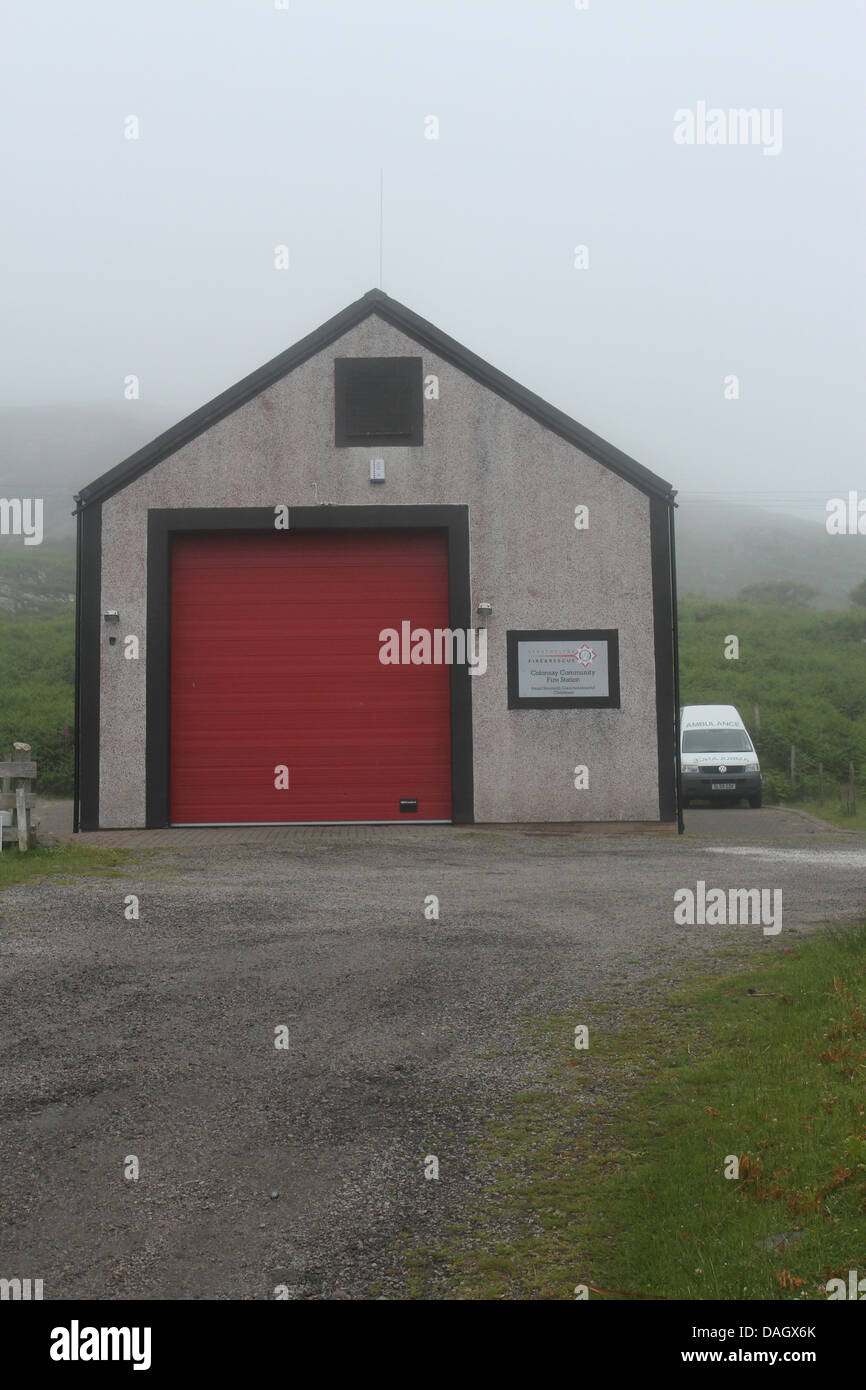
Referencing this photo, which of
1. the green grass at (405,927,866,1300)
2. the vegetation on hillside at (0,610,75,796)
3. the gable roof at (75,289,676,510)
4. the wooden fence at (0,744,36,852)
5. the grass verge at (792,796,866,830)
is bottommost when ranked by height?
the green grass at (405,927,866,1300)

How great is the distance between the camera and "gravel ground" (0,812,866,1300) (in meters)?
3.73

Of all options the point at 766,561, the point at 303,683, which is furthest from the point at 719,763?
the point at 766,561

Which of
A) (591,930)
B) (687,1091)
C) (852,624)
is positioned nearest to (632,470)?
(591,930)

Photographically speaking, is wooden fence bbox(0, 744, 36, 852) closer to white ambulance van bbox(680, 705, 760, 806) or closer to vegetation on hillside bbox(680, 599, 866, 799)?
white ambulance van bbox(680, 705, 760, 806)

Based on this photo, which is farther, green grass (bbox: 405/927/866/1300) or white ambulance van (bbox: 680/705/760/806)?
white ambulance van (bbox: 680/705/760/806)

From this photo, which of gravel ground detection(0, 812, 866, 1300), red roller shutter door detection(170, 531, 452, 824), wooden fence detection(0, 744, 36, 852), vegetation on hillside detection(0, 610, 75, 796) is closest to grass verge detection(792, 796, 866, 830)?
red roller shutter door detection(170, 531, 452, 824)

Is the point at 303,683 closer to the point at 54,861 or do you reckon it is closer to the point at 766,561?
the point at 54,861

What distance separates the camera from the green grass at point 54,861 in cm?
1145

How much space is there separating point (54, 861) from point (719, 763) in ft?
44.1

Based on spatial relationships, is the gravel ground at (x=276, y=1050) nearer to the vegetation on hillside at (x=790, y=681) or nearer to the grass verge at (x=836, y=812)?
the grass verge at (x=836, y=812)

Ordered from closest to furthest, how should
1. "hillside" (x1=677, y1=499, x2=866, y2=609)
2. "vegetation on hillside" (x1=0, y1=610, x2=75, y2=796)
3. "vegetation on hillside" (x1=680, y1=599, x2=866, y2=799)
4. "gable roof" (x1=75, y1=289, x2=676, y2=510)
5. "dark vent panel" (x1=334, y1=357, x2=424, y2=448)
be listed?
1. "gable roof" (x1=75, y1=289, x2=676, y2=510)
2. "dark vent panel" (x1=334, y1=357, x2=424, y2=448)
3. "vegetation on hillside" (x1=0, y1=610, x2=75, y2=796)
4. "vegetation on hillside" (x1=680, y1=599, x2=866, y2=799)
5. "hillside" (x1=677, y1=499, x2=866, y2=609)

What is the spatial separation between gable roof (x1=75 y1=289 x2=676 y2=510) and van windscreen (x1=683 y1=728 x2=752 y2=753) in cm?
690

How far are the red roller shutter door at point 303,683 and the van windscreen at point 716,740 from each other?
23.8ft

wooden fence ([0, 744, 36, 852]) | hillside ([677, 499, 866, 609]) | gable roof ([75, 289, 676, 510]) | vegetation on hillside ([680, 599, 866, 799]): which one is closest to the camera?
wooden fence ([0, 744, 36, 852])
